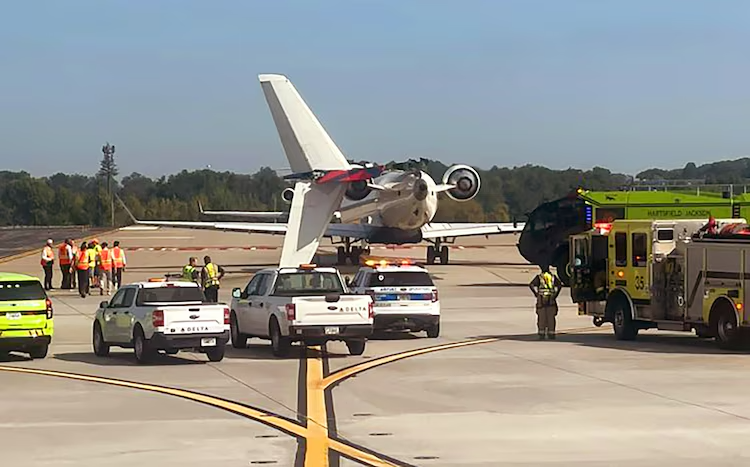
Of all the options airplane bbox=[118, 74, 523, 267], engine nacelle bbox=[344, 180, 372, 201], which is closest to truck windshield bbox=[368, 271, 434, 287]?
airplane bbox=[118, 74, 523, 267]

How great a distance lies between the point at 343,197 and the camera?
4672 cm

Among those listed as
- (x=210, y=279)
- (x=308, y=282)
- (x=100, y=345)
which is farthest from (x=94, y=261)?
(x=308, y=282)

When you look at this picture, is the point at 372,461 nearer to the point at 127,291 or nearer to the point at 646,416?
the point at 646,416

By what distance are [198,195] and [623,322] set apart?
115367 millimetres

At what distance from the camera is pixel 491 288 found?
46.0 meters

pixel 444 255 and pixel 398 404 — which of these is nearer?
pixel 398 404

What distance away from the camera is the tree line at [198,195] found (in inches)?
3698

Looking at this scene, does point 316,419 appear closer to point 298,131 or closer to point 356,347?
point 356,347

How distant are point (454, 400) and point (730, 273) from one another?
28.4ft

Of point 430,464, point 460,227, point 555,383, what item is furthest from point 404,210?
point 430,464

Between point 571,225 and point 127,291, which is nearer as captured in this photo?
point 127,291

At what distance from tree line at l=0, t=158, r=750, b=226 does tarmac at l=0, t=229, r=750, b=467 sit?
43.4 m

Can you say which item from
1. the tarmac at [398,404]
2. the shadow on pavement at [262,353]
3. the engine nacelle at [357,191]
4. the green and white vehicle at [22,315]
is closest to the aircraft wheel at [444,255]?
the engine nacelle at [357,191]

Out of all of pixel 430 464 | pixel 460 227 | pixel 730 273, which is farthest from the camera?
pixel 460 227
